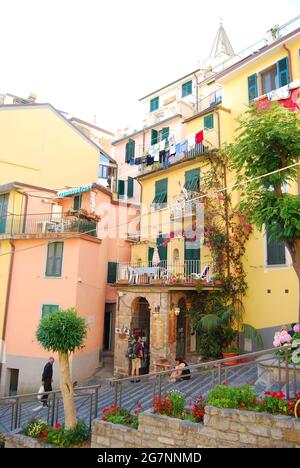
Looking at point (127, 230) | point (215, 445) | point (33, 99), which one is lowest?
point (215, 445)

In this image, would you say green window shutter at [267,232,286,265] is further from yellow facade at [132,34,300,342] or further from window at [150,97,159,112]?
window at [150,97,159,112]

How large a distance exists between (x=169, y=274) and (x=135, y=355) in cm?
395

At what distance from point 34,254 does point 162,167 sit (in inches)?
342

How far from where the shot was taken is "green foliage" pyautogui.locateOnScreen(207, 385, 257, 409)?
7.18 m

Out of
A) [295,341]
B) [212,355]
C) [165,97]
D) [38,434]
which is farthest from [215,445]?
[165,97]

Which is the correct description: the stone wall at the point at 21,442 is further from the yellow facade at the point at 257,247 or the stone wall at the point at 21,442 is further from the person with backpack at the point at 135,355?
the yellow facade at the point at 257,247

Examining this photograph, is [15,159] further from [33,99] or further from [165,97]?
[165,97]

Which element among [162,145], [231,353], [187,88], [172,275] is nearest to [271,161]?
[172,275]

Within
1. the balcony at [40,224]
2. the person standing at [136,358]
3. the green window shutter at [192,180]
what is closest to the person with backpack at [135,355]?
the person standing at [136,358]

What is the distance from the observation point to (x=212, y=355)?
15.4m

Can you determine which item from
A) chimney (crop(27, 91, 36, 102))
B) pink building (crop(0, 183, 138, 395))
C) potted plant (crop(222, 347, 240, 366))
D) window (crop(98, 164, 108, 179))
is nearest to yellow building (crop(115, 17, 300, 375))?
potted plant (crop(222, 347, 240, 366))

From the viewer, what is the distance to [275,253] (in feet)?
50.8

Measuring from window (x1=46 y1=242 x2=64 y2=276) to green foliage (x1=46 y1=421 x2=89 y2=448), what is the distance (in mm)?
10013

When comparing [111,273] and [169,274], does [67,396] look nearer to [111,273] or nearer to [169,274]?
[169,274]
